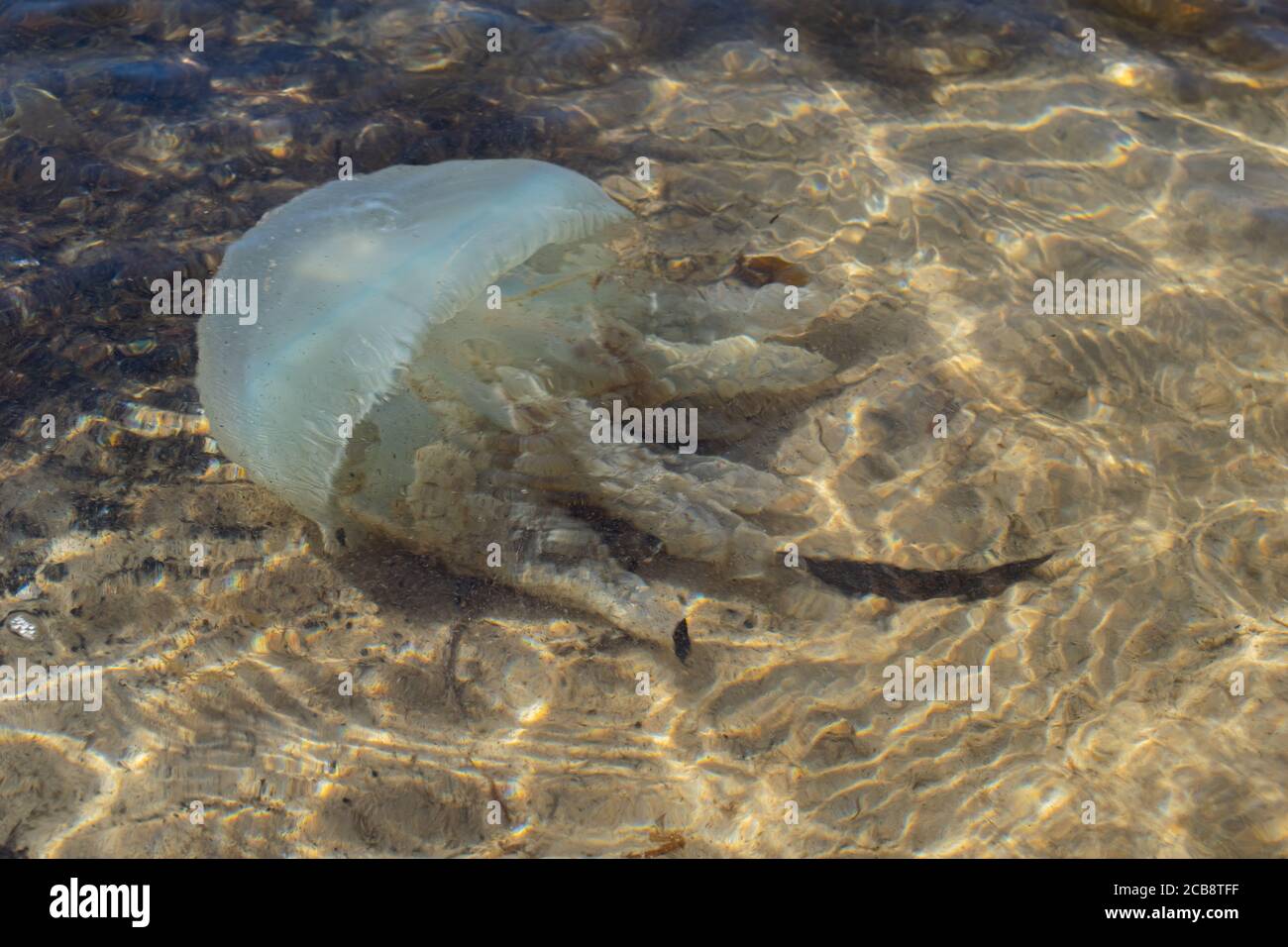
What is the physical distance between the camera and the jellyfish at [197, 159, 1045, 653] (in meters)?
3.58

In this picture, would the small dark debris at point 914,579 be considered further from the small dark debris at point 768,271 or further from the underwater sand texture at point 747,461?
the small dark debris at point 768,271

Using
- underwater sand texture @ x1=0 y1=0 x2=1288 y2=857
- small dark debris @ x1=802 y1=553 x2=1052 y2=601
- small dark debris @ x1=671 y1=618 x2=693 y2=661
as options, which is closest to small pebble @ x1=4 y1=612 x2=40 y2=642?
underwater sand texture @ x1=0 y1=0 x2=1288 y2=857

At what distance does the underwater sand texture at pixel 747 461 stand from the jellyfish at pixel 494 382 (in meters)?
0.14

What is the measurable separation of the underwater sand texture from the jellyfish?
142 mm

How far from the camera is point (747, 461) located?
409 cm

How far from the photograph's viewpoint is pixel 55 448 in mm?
4090

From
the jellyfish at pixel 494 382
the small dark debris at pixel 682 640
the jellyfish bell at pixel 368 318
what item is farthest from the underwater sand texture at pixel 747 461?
the jellyfish bell at pixel 368 318

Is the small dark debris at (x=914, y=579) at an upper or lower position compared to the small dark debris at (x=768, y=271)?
lower

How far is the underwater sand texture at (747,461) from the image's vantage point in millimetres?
3145

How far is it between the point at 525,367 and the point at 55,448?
71.8 inches

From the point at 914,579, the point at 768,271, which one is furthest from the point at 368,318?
the point at 914,579

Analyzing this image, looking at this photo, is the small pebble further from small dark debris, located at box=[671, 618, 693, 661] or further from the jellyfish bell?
small dark debris, located at box=[671, 618, 693, 661]

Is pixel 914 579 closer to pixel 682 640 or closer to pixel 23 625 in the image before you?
pixel 682 640
